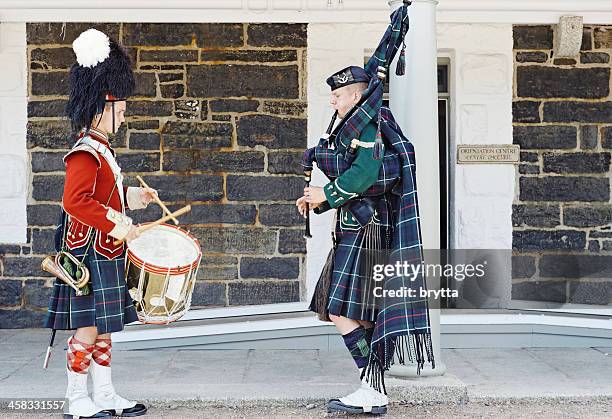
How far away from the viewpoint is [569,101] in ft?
26.0

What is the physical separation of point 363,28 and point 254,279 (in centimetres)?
235

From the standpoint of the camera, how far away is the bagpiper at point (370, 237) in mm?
4789

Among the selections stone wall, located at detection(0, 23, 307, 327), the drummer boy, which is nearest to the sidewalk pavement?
the drummer boy

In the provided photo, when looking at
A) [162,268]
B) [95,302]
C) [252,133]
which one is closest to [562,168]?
[252,133]

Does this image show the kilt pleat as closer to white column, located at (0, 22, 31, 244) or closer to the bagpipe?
the bagpipe

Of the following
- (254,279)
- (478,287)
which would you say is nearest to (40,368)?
(254,279)

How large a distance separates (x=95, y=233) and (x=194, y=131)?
128 inches

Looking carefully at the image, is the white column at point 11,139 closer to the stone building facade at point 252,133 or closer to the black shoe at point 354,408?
the stone building facade at point 252,133

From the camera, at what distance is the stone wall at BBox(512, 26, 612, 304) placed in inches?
311

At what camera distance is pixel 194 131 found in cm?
783

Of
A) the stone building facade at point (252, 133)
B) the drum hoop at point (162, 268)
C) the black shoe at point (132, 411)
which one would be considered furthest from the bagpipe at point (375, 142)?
the stone building facade at point (252, 133)

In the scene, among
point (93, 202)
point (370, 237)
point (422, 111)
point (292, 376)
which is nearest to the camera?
point (93, 202)

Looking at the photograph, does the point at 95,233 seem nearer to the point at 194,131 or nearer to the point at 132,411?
the point at 132,411

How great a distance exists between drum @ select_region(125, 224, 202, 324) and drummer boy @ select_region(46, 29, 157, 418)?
80 millimetres
